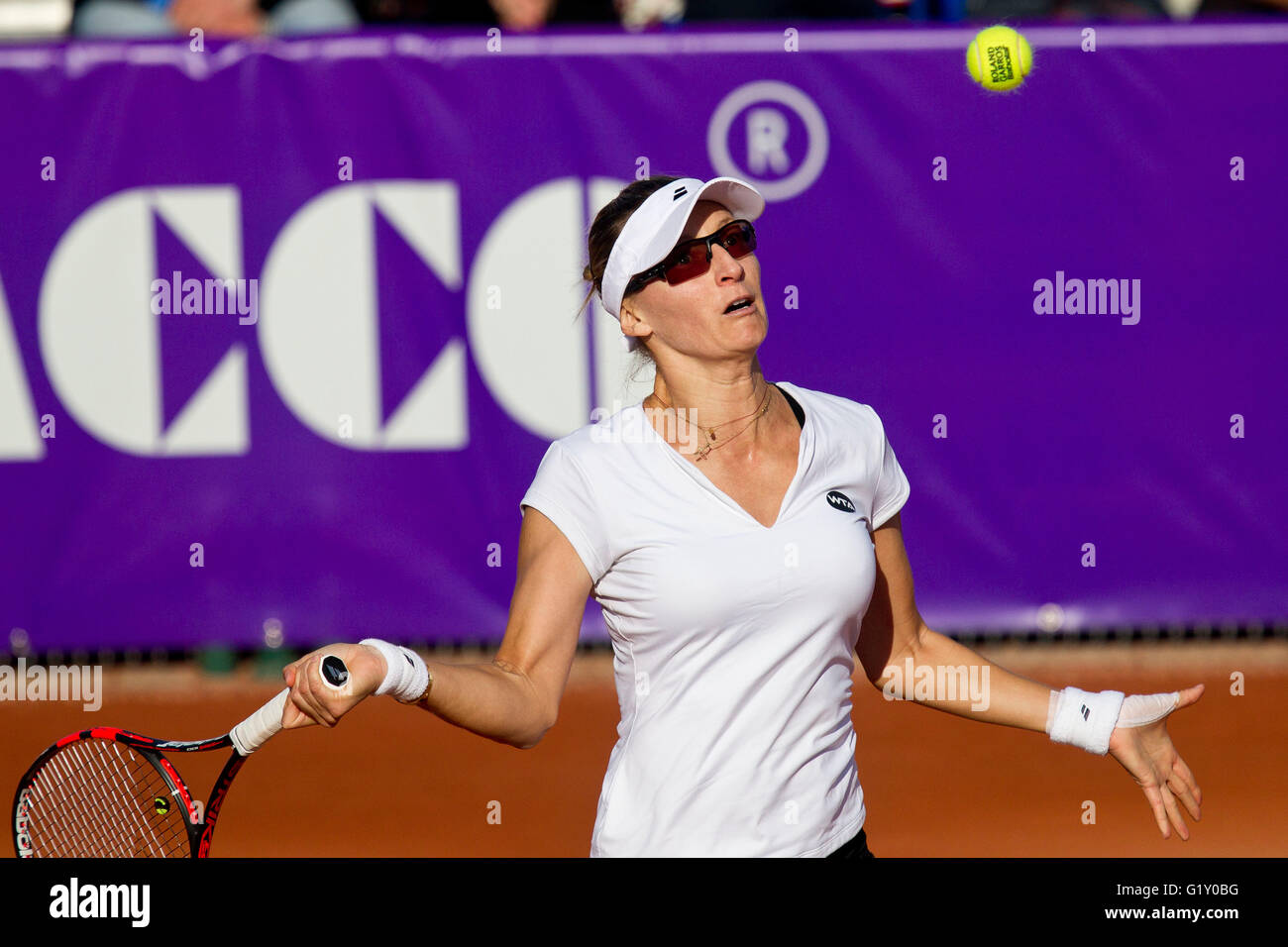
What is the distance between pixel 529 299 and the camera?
22.5 feet

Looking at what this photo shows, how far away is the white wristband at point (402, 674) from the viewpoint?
8.65 ft

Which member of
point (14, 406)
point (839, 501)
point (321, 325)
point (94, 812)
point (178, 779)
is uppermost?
point (321, 325)

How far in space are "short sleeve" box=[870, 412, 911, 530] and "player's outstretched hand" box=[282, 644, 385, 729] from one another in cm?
107

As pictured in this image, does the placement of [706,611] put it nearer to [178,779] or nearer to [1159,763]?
[1159,763]

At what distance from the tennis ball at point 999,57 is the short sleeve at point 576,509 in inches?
139

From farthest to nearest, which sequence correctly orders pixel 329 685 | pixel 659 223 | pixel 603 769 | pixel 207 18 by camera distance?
pixel 207 18 → pixel 603 769 → pixel 659 223 → pixel 329 685

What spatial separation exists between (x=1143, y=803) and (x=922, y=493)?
173cm

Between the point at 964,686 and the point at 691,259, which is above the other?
the point at 691,259

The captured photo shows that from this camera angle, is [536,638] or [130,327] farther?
[130,327]

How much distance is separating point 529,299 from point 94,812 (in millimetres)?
3595

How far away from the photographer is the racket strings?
349cm

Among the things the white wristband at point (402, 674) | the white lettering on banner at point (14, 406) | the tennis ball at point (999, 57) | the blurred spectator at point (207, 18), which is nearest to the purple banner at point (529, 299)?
the white lettering on banner at point (14, 406)

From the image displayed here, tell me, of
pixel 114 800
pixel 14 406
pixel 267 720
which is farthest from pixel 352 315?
pixel 267 720

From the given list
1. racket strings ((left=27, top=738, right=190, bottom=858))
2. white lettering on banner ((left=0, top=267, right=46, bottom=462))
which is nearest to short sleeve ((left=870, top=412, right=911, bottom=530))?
racket strings ((left=27, top=738, right=190, bottom=858))
